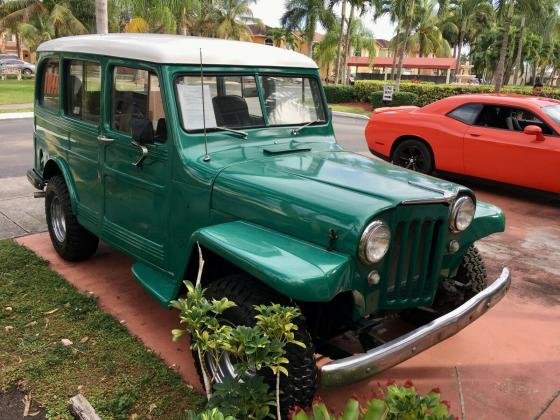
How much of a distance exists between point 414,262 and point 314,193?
2.08 feet

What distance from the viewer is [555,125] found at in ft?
23.2

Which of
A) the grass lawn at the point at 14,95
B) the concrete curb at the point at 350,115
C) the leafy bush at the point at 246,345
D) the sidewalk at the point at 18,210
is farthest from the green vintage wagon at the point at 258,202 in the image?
the grass lawn at the point at 14,95

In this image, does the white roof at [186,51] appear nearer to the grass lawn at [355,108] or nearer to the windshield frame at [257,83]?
the windshield frame at [257,83]

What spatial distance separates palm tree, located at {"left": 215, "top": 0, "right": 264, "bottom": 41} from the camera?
3788cm

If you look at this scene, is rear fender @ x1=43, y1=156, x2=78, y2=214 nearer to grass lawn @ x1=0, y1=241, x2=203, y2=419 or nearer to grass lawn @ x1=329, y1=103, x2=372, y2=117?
grass lawn @ x1=0, y1=241, x2=203, y2=419

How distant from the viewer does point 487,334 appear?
3.81 meters

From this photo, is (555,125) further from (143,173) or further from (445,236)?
(143,173)

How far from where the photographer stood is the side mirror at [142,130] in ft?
10.6

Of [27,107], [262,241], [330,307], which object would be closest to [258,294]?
[262,241]

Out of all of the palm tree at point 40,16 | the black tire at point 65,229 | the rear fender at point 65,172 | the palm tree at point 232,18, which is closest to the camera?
the rear fender at point 65,172

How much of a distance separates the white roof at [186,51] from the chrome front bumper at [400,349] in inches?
81.0

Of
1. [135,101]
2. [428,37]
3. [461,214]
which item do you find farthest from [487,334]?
[428,37]

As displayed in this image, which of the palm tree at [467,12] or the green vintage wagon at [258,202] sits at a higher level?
the palm tree at [467,12]

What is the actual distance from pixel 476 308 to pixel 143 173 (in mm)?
2206
